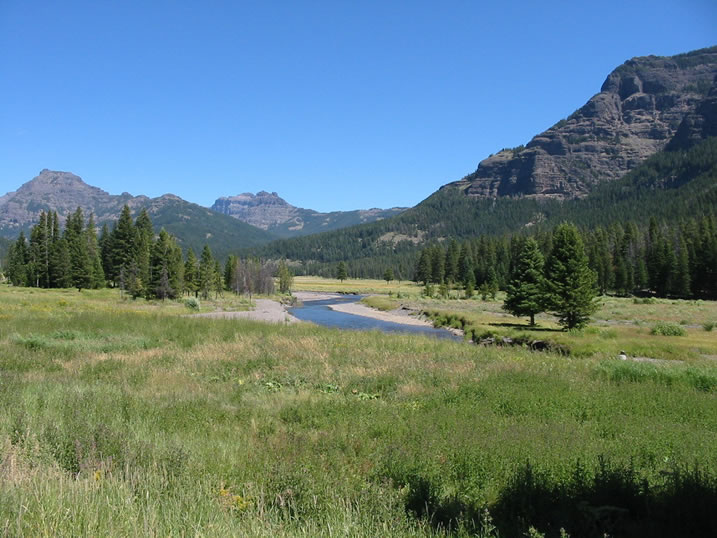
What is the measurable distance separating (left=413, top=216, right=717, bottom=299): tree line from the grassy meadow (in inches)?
2132

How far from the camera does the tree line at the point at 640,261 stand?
3091 inches

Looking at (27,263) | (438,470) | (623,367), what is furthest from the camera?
(27,263)

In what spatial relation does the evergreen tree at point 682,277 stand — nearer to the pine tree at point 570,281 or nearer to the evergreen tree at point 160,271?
the pine tree at point 570,281

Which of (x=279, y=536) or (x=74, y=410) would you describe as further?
(x=74, y=410)

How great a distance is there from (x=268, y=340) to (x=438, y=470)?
15.4 metres

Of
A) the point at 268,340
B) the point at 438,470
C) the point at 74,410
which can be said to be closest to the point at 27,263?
the point at 268,340

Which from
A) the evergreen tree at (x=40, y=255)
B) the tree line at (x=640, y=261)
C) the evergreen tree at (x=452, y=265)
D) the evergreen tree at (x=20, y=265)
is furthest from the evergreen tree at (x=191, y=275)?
the evergreen tree at (x=452, y=265)

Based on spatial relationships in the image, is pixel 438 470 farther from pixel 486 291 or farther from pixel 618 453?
pixel 486 291

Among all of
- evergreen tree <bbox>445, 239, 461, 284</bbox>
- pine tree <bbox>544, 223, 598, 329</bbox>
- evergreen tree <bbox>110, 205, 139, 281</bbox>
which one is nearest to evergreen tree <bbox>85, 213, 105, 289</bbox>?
evergreen tree <bbox>110, 205, 139, 281</bbox>

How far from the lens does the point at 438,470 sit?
631cm

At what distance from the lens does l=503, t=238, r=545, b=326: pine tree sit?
4453cm

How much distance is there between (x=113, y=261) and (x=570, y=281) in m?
72.5

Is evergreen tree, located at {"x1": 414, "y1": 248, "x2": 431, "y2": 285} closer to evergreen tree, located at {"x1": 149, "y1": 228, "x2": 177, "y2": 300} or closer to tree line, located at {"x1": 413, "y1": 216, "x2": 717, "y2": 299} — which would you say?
tree line, located at {"x1": 413, "y1": 216, "x2": 717, "y2": 299}

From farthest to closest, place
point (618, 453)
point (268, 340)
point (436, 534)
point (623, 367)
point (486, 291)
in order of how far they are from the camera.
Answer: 1. point (486, 291)
2. point (268, 340)
3. point (623, 367)
4. point (618, 453)
5. point (436, 534)
